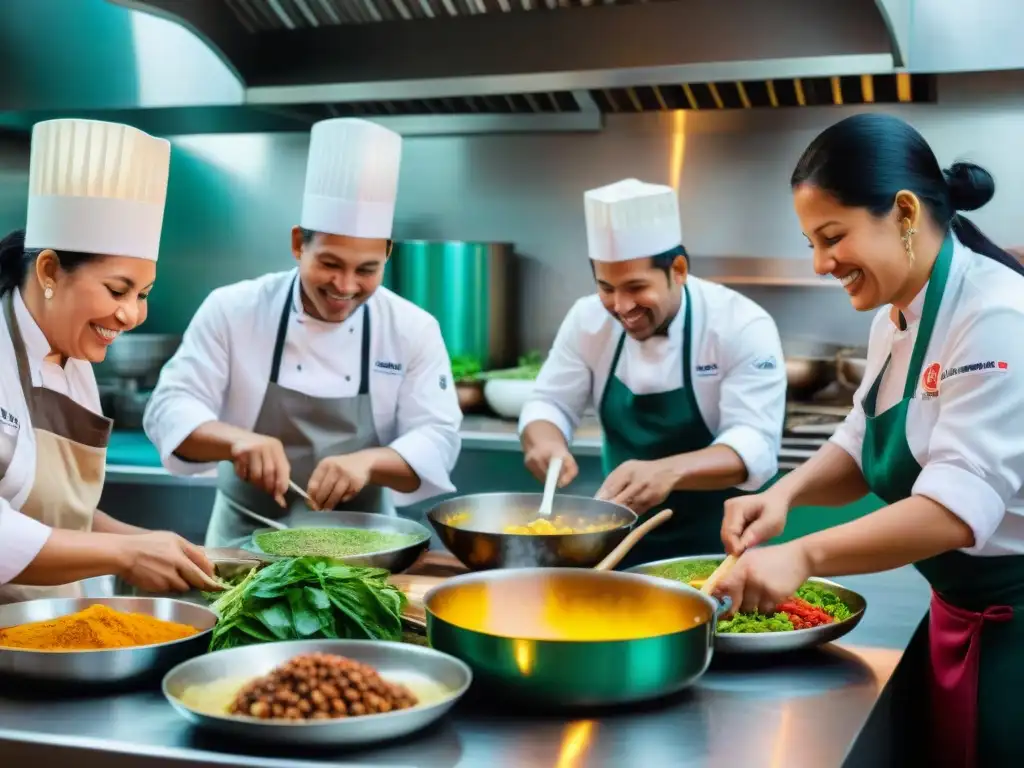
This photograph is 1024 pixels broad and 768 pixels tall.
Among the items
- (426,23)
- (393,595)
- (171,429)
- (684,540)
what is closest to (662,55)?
(426,23)

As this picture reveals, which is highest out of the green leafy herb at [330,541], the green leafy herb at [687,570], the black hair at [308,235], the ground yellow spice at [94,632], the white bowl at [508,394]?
the black hair at [308,235]

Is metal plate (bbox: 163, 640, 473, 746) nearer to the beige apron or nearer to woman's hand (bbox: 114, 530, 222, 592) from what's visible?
woman's hand (bbox: 114, 530, 222, 592)

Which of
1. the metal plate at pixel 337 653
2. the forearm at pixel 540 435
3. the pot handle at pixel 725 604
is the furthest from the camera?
the forearm at pixel 540 435

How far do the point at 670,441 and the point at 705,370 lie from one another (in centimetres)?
21

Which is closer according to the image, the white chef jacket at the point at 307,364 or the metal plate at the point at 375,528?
the metal plate at the point at 375,528

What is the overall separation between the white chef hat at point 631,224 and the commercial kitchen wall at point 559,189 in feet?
5.25

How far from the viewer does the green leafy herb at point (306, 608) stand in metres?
1.59

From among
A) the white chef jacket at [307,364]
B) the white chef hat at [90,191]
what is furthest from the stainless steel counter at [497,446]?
the white chef hat at [90,191]

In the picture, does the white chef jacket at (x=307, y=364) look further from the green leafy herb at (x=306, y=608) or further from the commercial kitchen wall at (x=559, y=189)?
the commercial kitchen wall at (x=559, y=189)

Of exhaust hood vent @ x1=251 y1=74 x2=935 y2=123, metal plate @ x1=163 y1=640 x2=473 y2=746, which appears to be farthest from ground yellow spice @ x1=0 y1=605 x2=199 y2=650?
exhaust hood vent @ x1=251 y1=74 x2=935 y2=123

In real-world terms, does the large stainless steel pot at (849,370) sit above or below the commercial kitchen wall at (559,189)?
below

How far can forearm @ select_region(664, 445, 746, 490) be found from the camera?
8.53ft

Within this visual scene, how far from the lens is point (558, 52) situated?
157 inches

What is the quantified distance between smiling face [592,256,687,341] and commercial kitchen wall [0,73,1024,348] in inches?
64.5
